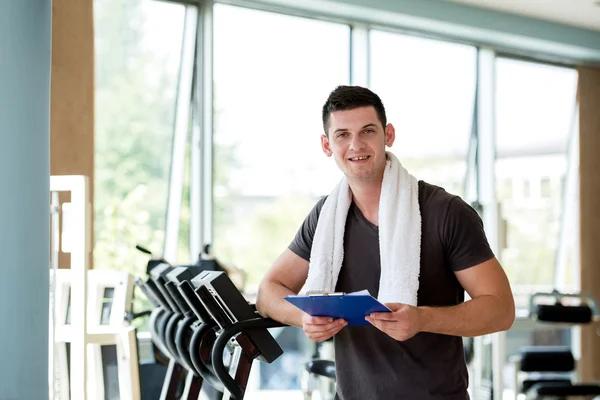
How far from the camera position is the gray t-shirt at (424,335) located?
1924mm

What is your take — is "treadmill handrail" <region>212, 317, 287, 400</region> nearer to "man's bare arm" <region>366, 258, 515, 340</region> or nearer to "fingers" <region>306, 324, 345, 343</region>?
"fingers" <region>306, 324, 345, 343</region>

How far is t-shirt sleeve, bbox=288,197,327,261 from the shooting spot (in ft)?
7.41

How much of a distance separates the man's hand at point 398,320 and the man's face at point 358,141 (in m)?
0.42

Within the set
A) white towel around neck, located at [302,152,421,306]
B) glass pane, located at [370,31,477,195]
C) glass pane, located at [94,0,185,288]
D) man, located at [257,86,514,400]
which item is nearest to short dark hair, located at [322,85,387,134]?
man, located at [257,86,514,400]

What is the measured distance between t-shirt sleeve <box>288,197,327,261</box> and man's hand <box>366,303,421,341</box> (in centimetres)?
51

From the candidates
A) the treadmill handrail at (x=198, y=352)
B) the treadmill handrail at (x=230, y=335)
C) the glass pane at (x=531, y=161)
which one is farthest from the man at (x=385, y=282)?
the glass pane at (x=531, y=161)

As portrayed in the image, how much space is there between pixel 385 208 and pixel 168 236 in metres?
3.73

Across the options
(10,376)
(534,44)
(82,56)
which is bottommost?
(10,376)

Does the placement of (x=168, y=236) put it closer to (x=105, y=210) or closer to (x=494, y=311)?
(x=105, y=210)

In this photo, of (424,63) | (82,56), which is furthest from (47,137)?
(424,63)

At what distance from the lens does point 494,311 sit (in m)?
1.90

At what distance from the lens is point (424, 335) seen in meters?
1.95

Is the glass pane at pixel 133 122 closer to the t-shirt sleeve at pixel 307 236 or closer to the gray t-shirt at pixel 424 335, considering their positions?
the t-shirt sleeve at pixel 307 236

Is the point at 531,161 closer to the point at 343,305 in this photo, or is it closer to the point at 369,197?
the point at 369,197
